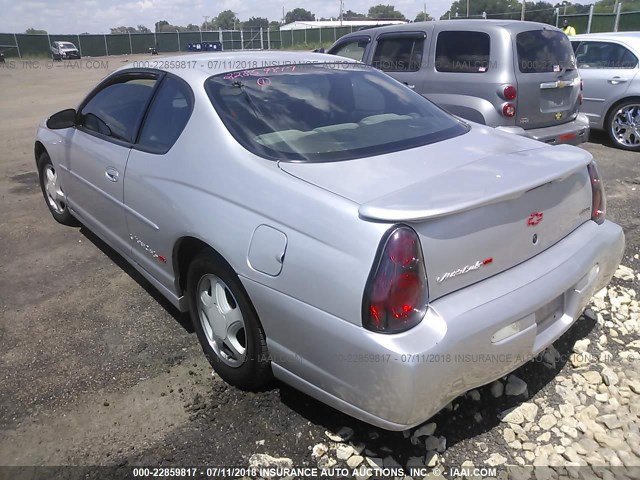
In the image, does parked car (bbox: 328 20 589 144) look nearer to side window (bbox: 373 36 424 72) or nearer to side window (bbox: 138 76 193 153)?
side window (bbox: 373 36 424 72)

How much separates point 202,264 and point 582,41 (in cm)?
825

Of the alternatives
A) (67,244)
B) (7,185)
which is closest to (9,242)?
(67,244)

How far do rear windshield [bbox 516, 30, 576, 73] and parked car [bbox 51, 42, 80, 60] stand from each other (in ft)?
149

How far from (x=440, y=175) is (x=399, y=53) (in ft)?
17.9

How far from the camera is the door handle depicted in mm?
3330

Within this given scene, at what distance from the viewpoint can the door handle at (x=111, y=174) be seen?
10.9 ft

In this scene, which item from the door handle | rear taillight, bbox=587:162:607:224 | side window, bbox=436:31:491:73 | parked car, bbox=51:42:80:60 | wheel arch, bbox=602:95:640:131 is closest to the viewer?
rear taillight, bbox=587:162:607:224

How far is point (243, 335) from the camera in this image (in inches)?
105

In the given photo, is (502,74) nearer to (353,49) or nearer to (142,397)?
(353,49)

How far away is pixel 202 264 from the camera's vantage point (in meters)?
2.64

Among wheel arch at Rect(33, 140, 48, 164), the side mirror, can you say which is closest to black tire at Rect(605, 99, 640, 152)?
the side mirror

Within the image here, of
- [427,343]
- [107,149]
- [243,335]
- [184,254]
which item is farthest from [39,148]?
[427,343]

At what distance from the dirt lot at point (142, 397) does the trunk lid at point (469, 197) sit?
83 centimetres

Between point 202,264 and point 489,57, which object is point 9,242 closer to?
point 202,264
